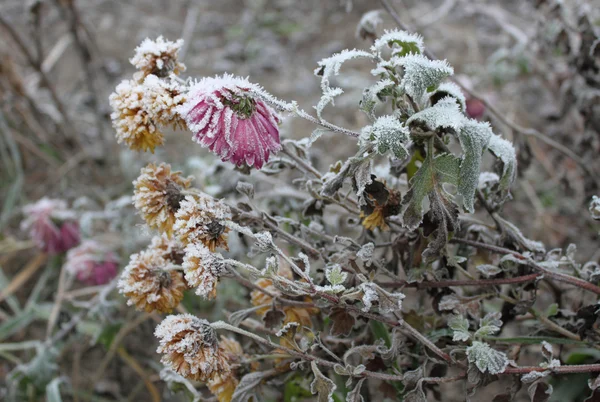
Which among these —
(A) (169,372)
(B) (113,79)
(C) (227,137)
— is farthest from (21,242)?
(C) (227,137)

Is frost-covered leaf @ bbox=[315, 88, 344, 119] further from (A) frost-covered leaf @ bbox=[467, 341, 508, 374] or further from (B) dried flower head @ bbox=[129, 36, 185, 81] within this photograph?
(A) frost-covered leaf @ bbox=[467, 341, 508, 374]

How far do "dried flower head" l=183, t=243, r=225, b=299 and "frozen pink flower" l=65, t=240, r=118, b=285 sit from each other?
39.7 inches

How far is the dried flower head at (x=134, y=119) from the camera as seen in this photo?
84 cm

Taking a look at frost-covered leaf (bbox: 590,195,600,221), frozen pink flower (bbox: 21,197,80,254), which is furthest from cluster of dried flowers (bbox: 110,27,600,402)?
frozen pink flower (bbox: 21,197,80,254)

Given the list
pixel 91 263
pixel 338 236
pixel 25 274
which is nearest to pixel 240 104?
pixel 338 236

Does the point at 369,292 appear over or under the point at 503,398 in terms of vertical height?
over

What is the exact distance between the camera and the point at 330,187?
2.81 feet

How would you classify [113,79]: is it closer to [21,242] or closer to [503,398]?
[21,242]

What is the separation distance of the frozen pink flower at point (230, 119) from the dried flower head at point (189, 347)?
9.7 inches

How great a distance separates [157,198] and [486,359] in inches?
21.8

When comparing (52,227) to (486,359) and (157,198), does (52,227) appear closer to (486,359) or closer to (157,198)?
(157,198)

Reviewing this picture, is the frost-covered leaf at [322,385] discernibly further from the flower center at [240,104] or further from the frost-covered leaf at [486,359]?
the flower center at [240,104]

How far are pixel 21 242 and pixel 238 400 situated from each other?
141cm

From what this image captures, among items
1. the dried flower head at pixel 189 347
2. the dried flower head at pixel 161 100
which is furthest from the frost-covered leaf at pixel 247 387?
the dried flower head at pixel 161 100
